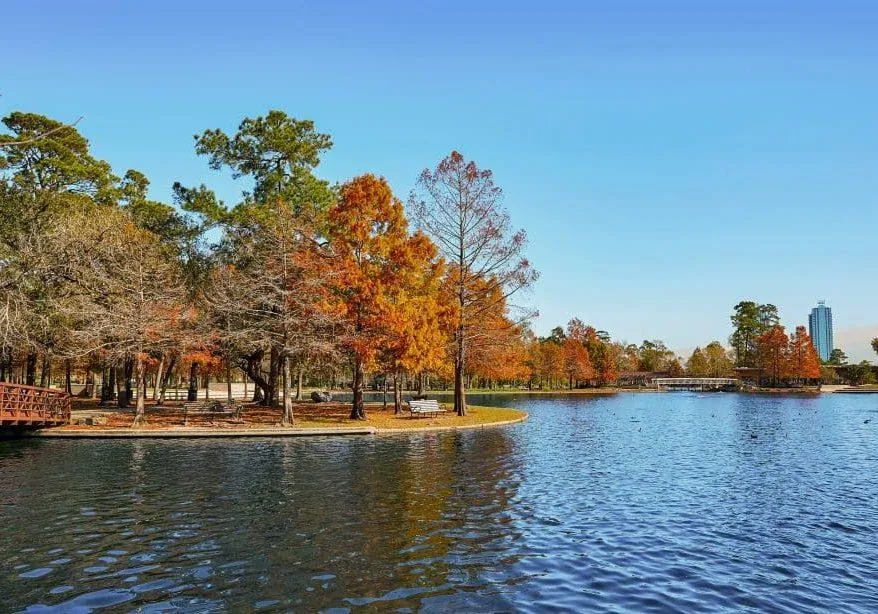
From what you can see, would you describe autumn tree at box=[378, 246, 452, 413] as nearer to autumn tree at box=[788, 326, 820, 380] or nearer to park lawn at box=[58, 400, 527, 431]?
park lawn at box=[58, 400, 527, 431]

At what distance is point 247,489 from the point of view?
20422 millimetres

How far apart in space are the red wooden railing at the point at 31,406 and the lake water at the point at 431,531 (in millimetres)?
5842

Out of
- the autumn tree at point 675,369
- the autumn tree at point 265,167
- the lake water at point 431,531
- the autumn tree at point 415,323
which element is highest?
the autumn tree at point 265,167

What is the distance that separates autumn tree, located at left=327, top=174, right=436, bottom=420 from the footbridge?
5305 inches

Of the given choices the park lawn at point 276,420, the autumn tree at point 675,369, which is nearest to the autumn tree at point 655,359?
the autumn tree at point 675,369

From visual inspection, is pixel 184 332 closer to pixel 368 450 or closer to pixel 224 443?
pixel 224 443

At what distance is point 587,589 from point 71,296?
1678 inches

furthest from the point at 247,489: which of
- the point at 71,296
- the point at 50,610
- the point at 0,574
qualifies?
the point at 71,296

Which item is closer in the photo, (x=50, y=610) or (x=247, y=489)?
(x=50, y=610)

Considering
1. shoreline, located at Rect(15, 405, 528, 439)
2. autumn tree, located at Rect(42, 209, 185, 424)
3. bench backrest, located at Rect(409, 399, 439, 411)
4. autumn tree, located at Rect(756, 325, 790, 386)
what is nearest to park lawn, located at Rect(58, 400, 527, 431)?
shoreline, located at Rect(15, 405, 528, 439)

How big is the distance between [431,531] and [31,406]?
31.8 metres

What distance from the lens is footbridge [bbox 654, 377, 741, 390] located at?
15800 centimetres

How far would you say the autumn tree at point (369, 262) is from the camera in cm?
4125

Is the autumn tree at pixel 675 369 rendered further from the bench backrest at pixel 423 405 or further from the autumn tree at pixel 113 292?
the autumn tree at pixel 113 292
